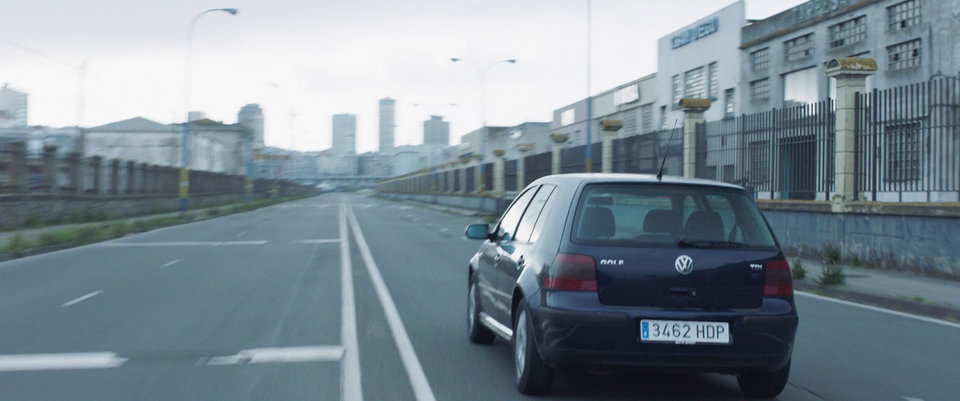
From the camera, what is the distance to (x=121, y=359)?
7.79 meters

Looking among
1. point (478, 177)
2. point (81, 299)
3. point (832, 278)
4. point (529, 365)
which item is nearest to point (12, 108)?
point (478, 177)

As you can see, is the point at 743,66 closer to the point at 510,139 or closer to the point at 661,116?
the point at 661,116

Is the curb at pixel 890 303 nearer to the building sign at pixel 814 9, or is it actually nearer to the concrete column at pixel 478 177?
the building sign at pixel 814 9

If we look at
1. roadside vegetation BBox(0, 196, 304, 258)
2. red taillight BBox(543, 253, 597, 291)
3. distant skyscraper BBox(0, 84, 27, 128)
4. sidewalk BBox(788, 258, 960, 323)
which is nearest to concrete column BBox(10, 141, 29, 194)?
roadside vegetation BBox(0, 196, 304, 258)

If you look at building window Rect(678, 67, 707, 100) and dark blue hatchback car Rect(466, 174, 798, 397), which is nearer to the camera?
dark blue hatchback car Rect(466, 174, 798, 397)

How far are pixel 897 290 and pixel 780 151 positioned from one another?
6.80m

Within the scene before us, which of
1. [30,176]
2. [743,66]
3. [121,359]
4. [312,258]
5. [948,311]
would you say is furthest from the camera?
[743,66]

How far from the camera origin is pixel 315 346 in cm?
843

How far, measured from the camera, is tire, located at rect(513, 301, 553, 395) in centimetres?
618

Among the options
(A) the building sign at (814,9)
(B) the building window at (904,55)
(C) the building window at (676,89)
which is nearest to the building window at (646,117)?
(C) the building window at (676,89)

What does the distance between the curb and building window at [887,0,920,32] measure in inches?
897

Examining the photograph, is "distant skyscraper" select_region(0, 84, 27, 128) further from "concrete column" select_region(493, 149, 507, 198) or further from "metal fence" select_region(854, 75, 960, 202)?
"metal fence" select_region(854, 75, 960, 202)

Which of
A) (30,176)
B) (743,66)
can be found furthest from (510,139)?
(30,176)

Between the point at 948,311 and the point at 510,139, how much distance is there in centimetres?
9211
